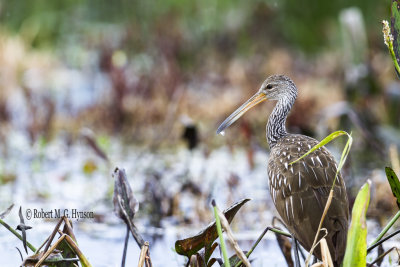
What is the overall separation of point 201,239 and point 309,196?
49 cm

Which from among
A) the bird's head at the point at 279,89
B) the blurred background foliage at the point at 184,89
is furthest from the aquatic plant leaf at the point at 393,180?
the blurred background foliage at the point at 184,89

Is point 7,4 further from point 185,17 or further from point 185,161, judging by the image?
point 185,161

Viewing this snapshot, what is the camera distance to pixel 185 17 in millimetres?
16031

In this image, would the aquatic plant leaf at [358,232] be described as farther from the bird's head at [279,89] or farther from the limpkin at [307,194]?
the bird's head at [279,89]

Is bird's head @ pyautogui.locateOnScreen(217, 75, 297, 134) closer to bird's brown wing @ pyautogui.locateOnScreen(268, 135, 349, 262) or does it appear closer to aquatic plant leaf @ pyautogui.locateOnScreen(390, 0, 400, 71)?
bird's brown wing @ pyautogui.locateOnScreen(268, 135, 349, 262)

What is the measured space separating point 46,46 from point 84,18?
13.9 ft

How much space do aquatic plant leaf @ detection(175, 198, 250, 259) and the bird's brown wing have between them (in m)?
0.26

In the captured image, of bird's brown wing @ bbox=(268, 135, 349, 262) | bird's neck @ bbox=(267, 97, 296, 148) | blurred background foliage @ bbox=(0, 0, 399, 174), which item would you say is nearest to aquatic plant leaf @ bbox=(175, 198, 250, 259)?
bird's brown wing @ bbox=(268, 135, 349, 262)

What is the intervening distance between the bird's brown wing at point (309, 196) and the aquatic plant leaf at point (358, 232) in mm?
426

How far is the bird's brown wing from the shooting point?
3.21 metres

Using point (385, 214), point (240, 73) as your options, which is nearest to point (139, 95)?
point (240, 73)

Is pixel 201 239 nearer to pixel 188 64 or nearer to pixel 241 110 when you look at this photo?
pixel 241 110

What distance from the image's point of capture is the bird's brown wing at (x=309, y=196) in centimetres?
321

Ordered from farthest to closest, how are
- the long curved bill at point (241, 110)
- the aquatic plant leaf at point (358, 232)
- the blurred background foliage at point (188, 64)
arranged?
the blurred background foliage at point (188, 64)
the long curved bill at point (241, 110)
the aquatic plant leaf at point (358, 232)
